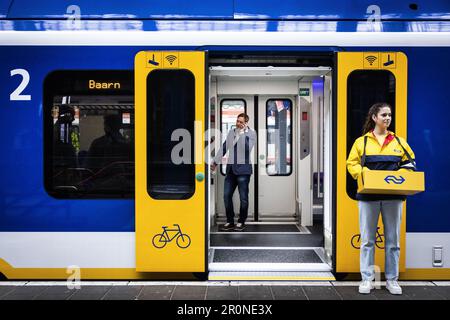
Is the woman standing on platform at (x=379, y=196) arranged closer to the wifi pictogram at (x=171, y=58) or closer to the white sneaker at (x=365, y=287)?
the white sneaker at (x=365, y=287)

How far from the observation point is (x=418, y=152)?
4.13 meters

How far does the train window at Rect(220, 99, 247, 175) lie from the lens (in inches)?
275

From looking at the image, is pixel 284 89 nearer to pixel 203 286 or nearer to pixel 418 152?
pixel 418 152

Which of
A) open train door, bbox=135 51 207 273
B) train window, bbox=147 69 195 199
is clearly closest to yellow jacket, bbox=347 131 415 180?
open train door, bbox=135 51 207 273

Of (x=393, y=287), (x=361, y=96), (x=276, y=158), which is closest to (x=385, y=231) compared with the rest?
(x=393, y=287)

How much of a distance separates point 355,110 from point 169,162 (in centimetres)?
189

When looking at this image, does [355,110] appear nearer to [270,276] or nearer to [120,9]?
[270,276]

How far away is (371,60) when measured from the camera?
4125 mm

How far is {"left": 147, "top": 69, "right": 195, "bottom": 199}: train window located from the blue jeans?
5.39 ft

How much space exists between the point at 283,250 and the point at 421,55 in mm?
2608

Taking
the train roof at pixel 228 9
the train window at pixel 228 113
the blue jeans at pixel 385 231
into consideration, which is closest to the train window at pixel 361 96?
the blue jeans at pixel 385 231

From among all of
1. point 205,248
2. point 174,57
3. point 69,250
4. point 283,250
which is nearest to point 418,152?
point 283,250

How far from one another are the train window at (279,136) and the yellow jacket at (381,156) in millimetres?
3180

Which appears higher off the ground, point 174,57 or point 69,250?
point 174,57
